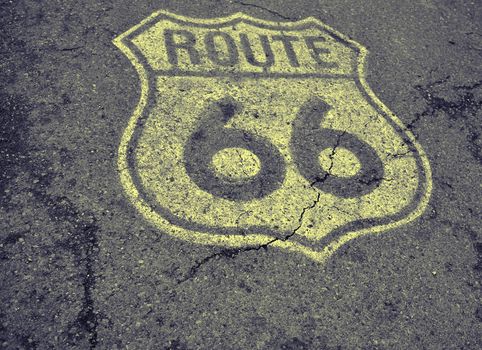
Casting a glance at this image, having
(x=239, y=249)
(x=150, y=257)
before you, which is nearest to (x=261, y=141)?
(x=239, y=249)

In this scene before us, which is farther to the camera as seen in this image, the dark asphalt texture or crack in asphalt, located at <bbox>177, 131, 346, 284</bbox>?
crack in asphalt, located at <bbox>177, 131, 346, 284</bbox>

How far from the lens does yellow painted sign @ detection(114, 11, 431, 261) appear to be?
2986mm

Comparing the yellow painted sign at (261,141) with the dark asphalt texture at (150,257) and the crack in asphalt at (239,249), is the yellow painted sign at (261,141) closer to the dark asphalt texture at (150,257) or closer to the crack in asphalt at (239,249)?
the crack in asphalt at (239,249)

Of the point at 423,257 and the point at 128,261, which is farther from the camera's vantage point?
the point at 423,257

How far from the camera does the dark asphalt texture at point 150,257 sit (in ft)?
8.34

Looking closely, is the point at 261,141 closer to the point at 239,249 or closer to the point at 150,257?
the point at 239,249

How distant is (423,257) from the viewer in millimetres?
3000

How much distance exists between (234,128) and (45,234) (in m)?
1.39

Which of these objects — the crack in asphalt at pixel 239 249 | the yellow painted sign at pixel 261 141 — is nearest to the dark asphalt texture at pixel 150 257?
the crack in asphalt at pixel 239 249

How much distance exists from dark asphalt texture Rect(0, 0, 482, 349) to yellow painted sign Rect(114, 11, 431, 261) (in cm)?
12

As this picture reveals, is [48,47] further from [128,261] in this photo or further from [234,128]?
[128,261]

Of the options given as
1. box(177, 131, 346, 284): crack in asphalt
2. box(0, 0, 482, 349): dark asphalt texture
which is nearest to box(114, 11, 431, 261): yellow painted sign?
box(177, 131, 346, 284): crack in asphalt

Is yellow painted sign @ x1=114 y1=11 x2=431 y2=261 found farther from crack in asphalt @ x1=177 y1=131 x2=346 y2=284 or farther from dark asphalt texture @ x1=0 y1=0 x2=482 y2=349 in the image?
dark asphalt texture @ x1=0 y1=0 x2=482 y2=349

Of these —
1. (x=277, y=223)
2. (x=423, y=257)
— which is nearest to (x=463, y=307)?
(x=423, y=257)
